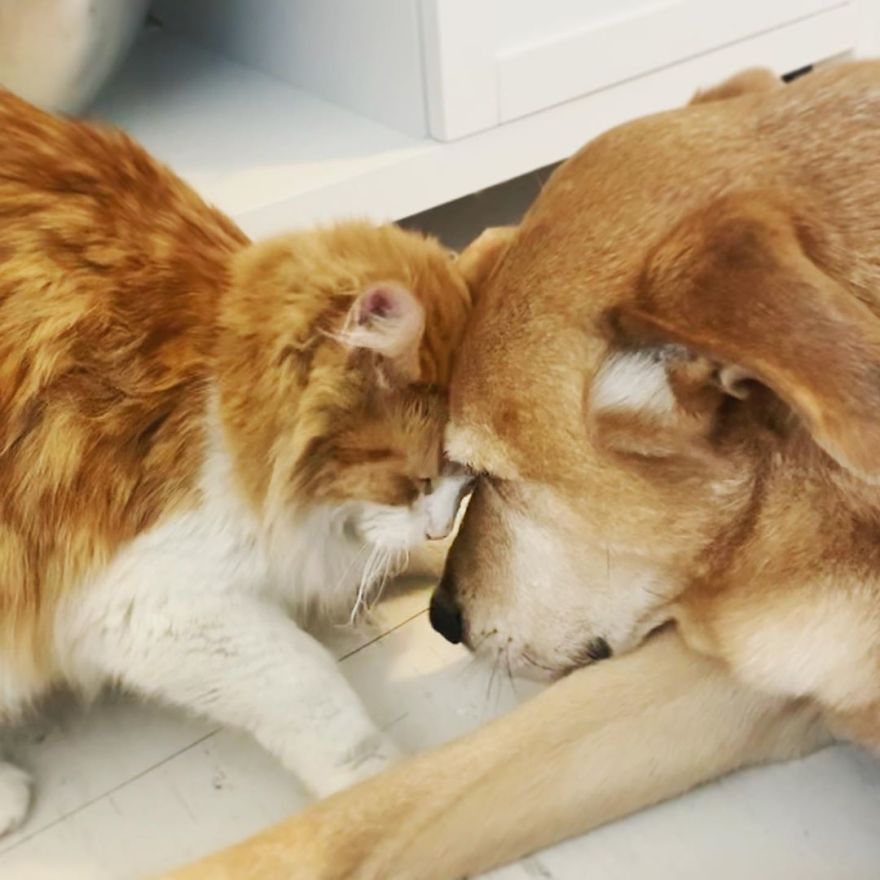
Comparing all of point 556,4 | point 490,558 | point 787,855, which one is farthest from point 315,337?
point 556,4

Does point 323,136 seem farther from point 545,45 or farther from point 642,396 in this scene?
point 642,396

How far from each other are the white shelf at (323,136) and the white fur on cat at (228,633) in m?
0.48

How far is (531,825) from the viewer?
1044 mm

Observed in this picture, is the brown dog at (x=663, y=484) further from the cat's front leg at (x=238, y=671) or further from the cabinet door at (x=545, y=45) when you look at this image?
the cabinet door at (x=545, y=45)

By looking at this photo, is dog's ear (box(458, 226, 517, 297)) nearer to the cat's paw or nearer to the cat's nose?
the cat's nose

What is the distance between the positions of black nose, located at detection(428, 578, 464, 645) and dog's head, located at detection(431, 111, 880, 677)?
0.05 metres

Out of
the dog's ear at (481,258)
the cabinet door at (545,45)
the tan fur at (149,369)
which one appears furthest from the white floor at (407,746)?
the cabinet door at (545,45)

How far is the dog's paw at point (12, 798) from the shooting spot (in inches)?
43.1

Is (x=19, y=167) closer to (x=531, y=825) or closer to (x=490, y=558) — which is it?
(x=490, y=558)

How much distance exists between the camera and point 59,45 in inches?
55.2

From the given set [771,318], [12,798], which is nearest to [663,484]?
[771,318]

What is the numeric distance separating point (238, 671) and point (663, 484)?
1.41 ft

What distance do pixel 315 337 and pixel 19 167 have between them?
12.0 inches

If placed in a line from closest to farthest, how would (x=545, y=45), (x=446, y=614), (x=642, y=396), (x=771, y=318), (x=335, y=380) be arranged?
Answer: (x=771, y=318) → (x=642, y=396) → (x=335, y=380) → (x=446, y=614) → (x=545, y=45)
